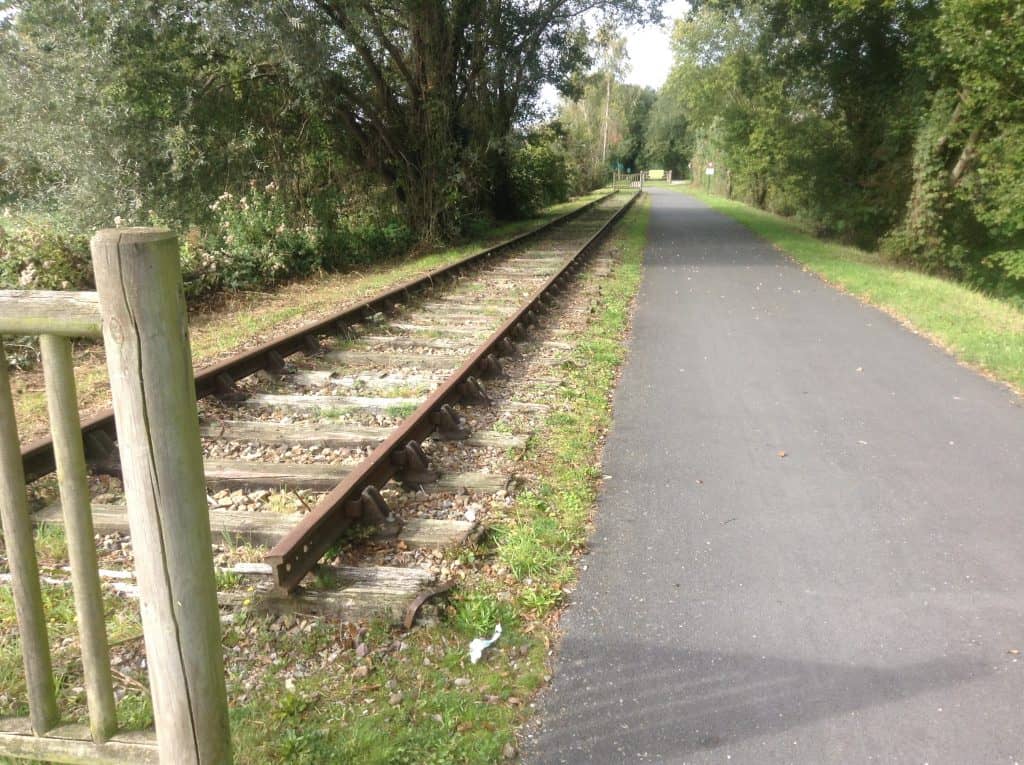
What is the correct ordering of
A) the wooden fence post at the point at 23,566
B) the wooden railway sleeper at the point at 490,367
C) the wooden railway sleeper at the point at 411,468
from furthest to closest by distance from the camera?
1. the wooden railway sleeper at the point at 490,367
2. the wooden railway sleeper at the point at 411,468
3. the wooden fence post at the point at 23,566

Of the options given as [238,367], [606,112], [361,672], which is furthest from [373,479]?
[606,112]

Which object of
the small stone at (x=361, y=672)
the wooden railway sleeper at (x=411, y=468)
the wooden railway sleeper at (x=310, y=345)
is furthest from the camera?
the wooden railway sleeper at (x=310, y=345)

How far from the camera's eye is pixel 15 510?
6.31 ft

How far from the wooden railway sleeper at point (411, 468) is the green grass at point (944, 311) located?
5.49 metres

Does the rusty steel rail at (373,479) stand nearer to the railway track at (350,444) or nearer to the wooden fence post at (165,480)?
the railway track at (350,444)

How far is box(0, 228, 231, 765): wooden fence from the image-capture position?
68.1 inches

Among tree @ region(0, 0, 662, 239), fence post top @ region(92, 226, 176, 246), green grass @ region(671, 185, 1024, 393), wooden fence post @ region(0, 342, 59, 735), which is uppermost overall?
tree @ region(0, 0, 662, 239)

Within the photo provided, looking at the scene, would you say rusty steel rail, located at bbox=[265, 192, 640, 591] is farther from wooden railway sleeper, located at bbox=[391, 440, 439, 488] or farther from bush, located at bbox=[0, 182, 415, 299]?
bush, located at bbox=[0, 182, 415, 299]

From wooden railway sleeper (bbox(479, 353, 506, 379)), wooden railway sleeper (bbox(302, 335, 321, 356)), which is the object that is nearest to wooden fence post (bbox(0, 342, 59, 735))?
wooden railway sleeper (bbox(479, 353, 506, 379))

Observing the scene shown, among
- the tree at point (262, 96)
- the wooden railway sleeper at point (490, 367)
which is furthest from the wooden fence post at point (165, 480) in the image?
the tree at point (262, 96)

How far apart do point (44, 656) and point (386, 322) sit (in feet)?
23.8

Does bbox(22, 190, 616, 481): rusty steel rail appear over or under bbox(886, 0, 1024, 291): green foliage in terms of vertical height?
under

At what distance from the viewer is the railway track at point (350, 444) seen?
3.55 m

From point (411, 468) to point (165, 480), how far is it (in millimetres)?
2795
